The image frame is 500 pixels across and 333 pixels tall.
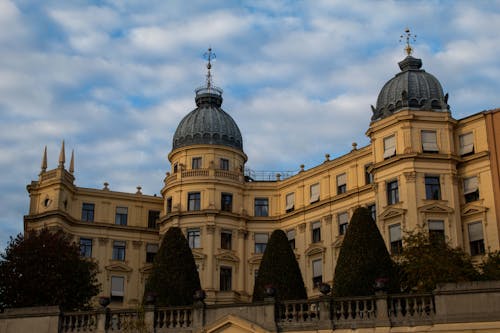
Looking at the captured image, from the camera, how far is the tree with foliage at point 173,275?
46125mm

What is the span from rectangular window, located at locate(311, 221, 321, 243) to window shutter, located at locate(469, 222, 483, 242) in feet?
53.3

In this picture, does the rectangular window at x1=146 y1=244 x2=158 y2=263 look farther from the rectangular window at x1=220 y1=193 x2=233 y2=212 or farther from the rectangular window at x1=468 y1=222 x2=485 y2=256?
the rectangular window at x1=468 y1=222 x2=485 y2=256

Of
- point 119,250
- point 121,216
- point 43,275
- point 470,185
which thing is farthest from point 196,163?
point 43,275

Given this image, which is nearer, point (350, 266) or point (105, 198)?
point (350, 266)

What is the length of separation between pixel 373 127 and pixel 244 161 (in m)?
19.8

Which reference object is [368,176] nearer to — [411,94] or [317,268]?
[411,94]

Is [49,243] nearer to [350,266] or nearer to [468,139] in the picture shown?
[350,266]

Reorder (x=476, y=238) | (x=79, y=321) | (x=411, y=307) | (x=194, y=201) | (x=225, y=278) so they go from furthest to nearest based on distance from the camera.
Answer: (x=194, y=201), (x=225, y=278), (x=476, y=238), (x=79, y=321), (x=411, y=307)

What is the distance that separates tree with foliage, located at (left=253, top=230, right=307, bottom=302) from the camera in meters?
46.7

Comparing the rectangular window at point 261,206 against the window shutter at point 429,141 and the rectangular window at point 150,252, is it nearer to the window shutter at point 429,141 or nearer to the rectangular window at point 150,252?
the rectangular window at point 150,252

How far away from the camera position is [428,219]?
2485 inches

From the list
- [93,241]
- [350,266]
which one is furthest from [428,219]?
[93,241]

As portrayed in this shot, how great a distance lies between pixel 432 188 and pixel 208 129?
26.5m

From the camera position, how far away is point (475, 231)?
2482 inches
